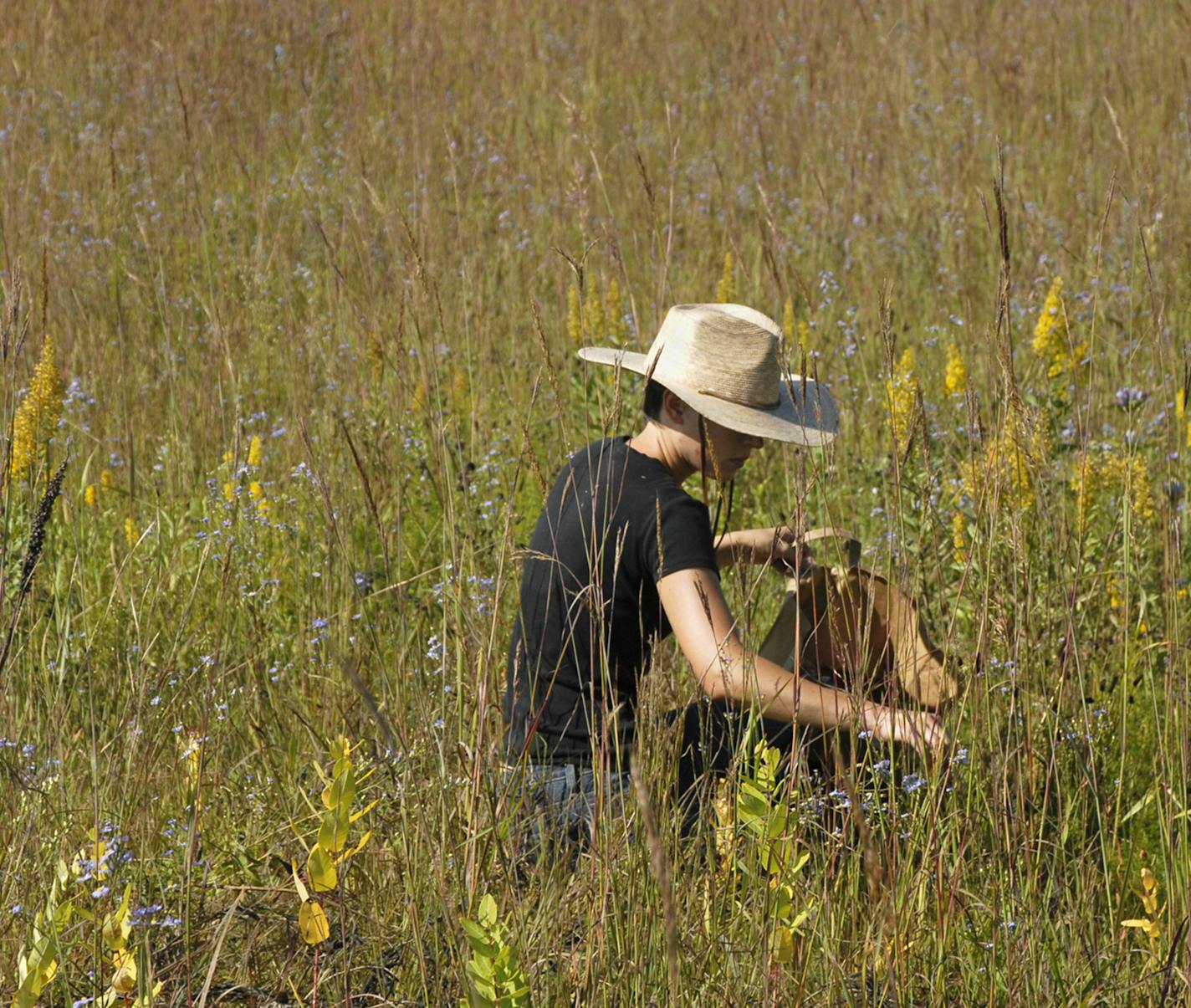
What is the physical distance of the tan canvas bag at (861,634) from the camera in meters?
1.87

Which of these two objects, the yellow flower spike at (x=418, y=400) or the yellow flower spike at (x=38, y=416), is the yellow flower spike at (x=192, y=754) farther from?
the yellow flower spike at (x=418, y=400)

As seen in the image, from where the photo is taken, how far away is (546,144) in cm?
604

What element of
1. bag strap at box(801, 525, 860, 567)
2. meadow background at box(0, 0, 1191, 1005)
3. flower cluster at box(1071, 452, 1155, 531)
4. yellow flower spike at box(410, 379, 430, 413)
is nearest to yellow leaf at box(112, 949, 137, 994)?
meadow background at box(0, 0, 1191, 1005)

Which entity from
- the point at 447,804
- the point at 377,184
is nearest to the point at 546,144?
the point at 377,184

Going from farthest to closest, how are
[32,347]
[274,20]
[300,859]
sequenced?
[274,20] < [32,347] < [300,859]

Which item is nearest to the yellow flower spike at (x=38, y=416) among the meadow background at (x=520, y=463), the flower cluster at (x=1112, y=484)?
the meadow background at (x=520, y=463)

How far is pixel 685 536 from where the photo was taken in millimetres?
2244

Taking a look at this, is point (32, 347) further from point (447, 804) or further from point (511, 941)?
point (511, 941)

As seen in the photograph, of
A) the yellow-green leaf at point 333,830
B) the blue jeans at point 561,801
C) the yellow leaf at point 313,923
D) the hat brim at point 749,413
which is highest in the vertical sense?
the hat brim at point 749,413

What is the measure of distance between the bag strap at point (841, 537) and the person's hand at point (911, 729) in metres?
0.22

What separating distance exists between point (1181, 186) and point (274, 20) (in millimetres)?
4687

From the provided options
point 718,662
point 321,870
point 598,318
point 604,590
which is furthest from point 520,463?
point 598,318

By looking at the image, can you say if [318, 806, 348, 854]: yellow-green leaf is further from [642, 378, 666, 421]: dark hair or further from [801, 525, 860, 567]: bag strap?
[642, 378, 666, 421]: dark hair

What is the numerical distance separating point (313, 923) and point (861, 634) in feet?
2.58
